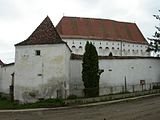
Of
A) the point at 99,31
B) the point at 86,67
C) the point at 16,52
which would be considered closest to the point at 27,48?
the point at 16,52

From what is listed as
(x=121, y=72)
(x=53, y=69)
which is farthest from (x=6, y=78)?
(x=121, y=72)

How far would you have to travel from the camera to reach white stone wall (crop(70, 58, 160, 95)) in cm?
3597

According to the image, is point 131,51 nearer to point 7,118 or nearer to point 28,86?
point 28,86

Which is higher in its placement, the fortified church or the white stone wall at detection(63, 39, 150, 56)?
the white stone wall at detection(63, 39, 150, 56)

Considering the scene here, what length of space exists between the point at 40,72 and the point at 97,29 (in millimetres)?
37060

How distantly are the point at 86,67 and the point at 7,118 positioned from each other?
14.1 metres

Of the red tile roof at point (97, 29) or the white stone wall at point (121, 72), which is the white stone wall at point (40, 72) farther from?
the red tile roof at point (97, 29)

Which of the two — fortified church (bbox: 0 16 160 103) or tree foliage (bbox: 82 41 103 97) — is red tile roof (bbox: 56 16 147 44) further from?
tree foliage (bbox: 82 41 103 97)

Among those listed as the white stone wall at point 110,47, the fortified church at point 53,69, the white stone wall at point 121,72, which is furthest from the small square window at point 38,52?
the white stone wall at point 110,47

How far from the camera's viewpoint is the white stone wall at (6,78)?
42250 mm

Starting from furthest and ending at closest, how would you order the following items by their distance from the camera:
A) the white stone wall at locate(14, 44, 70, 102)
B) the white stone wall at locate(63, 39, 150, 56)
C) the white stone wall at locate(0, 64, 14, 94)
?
the white stone wall at locate(63, 39, 150, 56) → the white stone wall at locate(0, 64, 14, 94) → the white stone wall at locate(14, 44, 70, 102)

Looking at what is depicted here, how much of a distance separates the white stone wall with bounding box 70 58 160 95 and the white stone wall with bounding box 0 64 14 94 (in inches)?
396

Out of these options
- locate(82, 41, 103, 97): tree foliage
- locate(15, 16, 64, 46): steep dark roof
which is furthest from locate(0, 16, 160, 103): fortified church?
locate(82, 41, 103, 97): tree foliage

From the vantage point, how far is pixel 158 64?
1545 inches
